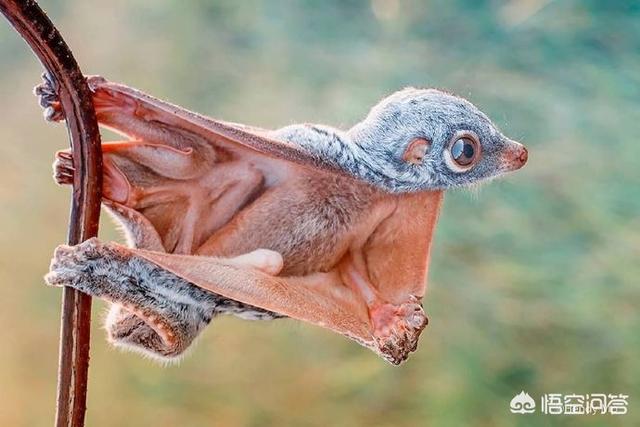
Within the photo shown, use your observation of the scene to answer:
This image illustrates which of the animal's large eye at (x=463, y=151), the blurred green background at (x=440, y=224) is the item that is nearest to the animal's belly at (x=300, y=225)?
the animal's large eye at (x=463, y=151)

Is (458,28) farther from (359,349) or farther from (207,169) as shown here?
(207,169)

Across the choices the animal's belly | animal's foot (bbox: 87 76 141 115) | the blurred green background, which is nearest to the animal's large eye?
the animal's belly

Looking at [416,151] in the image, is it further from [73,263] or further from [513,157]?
[73,263]

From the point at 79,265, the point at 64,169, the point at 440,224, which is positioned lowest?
the point at 79,265

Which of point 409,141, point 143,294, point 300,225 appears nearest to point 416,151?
point 409,141

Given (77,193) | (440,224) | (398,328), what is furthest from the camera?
(440,224)

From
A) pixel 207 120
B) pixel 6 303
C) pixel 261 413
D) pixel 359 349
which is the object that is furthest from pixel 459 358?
pixel 207 120
